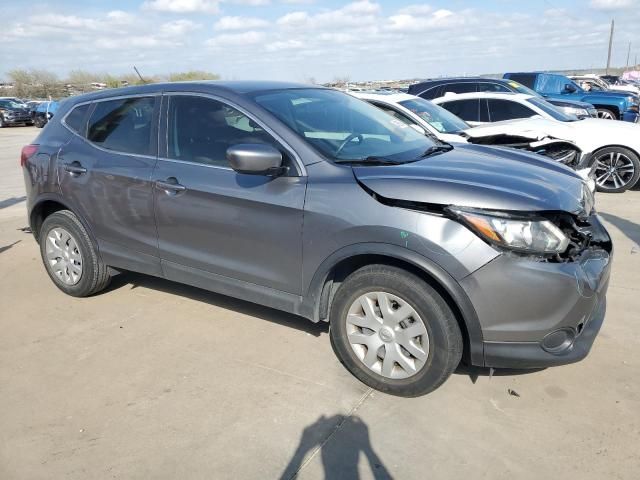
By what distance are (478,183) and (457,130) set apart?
16.9 feet

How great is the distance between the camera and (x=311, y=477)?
8.15 feet

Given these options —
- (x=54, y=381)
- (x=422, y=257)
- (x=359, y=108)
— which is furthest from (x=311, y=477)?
(x=359, y=108)

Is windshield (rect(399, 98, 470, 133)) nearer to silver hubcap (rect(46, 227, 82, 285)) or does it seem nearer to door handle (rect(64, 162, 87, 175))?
door handle (rect(64, 162, 87, 175))

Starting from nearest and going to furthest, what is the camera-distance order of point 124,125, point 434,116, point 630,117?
point 124,125, point 434,116, point 630,117

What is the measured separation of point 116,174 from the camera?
12.9 ft

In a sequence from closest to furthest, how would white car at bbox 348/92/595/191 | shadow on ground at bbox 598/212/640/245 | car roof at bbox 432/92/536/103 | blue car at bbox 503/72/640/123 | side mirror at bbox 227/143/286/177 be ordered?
1. side mirror at bbox 227/143/286/177
2. shadow on ground at bbox 598/212/640/245
3. white car at bbox 348/92/595/191
4. car roof at bbox 432/92/536/103
5. blue car at bbox 503/72/640/123

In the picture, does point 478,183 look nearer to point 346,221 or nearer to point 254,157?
point 346,221

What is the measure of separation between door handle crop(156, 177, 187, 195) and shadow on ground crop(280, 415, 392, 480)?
178 centimetres

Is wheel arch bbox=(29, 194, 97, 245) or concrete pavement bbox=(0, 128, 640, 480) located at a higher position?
wheel arch bbox=(29, 194, 97, 245)

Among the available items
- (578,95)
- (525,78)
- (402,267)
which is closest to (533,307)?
(402,267)

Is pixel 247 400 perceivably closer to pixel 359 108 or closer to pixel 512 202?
pixel 512 202

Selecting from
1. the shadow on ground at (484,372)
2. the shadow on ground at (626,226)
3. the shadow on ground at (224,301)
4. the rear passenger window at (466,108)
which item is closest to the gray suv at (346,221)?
the shadow on ground at (484,372)

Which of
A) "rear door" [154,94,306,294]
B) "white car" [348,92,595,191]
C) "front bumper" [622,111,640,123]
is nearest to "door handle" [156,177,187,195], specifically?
"rear door" [154,94,306,294]

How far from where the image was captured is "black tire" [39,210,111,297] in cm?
437
